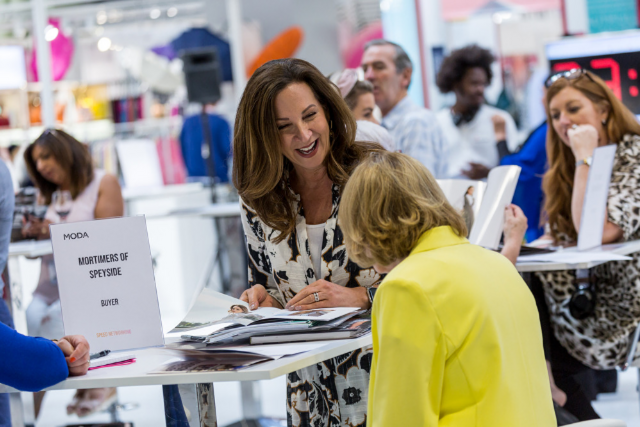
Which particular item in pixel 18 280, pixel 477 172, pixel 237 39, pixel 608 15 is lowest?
pixel 18 280

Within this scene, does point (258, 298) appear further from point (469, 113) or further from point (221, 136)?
point (221, 136)

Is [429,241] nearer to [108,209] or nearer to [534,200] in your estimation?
[534,200]

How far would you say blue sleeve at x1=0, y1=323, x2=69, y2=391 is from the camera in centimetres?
149

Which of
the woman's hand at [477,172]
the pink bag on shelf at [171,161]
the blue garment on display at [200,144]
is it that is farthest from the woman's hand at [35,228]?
the pink bag on shelf at [171,161]

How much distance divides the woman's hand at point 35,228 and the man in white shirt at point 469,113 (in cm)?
266

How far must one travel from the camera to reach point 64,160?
4391 mm

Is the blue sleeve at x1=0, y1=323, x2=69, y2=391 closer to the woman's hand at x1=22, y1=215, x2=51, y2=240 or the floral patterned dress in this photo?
the floral patterned dress

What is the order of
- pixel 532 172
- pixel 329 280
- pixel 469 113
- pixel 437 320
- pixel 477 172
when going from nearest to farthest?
pixel 437 320 < pixel 329 280 < pixel 532 172 < pixel 477 172 < pixel 469 113

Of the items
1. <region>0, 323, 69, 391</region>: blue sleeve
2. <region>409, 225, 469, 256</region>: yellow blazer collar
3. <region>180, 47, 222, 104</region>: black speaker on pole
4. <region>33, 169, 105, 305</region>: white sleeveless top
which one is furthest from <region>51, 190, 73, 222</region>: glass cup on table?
<region>409, 225, 469, 256</region>: yellow blazer collar

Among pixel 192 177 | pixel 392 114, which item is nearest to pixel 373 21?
pixel 192 177

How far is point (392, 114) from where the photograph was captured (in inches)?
169

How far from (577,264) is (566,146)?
0.93 metres

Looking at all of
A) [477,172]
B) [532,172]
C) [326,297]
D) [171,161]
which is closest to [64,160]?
[477,172]

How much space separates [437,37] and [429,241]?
6682 millimetres
